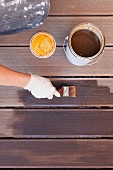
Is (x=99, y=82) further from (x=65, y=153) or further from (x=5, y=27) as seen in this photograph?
(x=5, y=27)

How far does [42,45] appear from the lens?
4.31 ft

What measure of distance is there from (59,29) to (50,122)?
0.35 m

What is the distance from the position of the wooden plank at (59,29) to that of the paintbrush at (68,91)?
0.16m

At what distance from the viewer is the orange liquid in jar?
131 centimetres

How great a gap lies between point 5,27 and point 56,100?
0.36 metres

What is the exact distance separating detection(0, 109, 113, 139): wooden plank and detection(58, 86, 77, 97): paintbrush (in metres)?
0.06

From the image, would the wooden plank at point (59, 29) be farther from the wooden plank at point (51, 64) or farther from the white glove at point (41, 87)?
the white glove at point (41, 87)

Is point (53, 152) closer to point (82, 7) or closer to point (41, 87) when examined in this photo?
point (41, 87)

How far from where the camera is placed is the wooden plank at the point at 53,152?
135cm

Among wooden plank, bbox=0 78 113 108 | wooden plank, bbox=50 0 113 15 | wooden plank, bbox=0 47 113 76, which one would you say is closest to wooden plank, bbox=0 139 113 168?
wooden plank, bbox=0 78 113 108

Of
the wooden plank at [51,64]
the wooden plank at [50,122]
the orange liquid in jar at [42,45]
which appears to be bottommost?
the wooden plank at [50,122]

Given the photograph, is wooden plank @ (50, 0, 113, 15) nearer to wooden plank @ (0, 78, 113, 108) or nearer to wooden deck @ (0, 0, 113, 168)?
wooden deck @ (0, 0, 113, 168)

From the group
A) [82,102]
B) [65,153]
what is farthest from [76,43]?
[65,153]

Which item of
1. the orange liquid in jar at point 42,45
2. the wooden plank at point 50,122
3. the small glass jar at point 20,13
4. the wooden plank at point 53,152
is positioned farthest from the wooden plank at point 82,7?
the wooden plank at point 53,152
